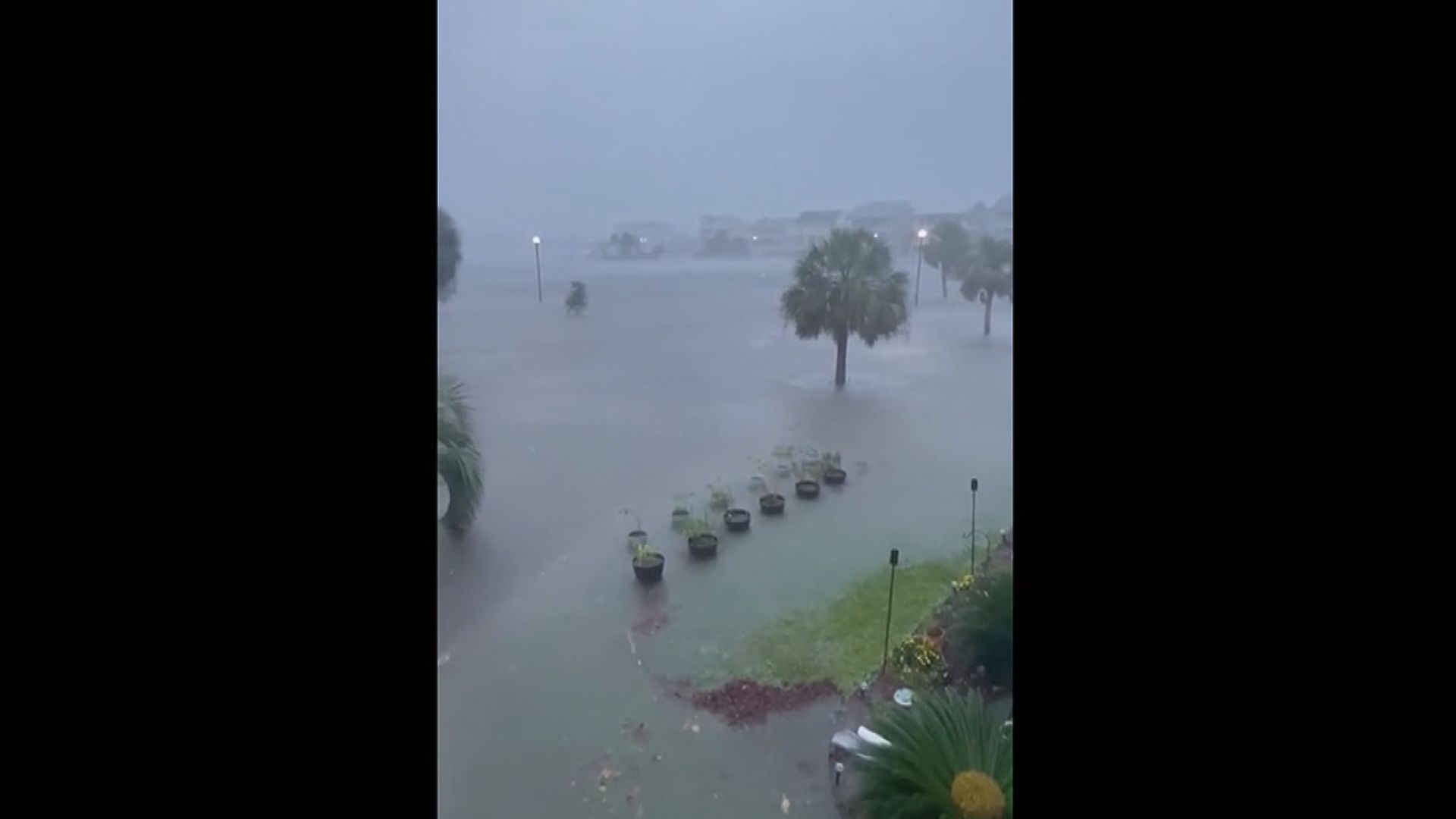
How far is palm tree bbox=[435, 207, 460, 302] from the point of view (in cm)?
108

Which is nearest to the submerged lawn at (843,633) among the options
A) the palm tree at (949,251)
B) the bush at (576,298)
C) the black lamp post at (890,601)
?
the black lamp post at (890,601)

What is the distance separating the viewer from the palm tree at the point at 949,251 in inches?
46.1

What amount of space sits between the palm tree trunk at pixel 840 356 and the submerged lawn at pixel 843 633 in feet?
0.95

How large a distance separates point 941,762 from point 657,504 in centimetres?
51

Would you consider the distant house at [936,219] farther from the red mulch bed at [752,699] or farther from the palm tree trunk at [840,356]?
the red mulch bed at [752,699]

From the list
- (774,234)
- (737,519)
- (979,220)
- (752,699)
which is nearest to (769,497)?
(737,519)

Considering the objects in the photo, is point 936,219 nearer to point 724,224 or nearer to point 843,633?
point 724,224

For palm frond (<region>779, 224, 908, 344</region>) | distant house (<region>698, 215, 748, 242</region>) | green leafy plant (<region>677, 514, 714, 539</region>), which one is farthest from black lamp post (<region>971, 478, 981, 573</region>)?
distant house (<region>698, 215, 748, 242</region>)
